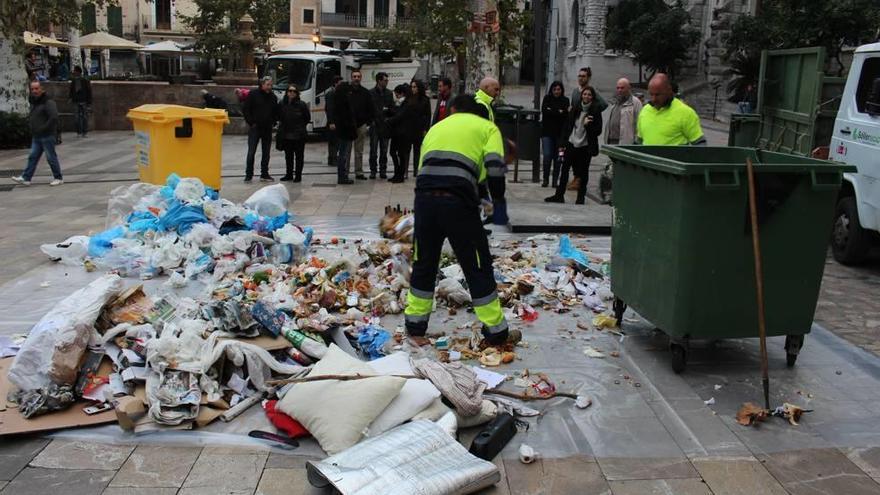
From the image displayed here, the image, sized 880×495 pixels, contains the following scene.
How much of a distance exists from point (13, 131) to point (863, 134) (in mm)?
16486

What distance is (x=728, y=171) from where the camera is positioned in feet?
14.8

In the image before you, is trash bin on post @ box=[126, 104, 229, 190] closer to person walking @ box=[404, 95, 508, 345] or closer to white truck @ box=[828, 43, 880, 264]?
person walking @ box=[404, 95, 508, 345]

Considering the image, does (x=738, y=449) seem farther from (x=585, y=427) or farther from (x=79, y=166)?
(x=79, y=166)

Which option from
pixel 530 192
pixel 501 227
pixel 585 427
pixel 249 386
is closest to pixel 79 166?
pixel 530 192

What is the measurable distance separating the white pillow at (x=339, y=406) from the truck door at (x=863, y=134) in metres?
5.61

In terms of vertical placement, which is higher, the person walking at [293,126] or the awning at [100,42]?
the awning at [100,42]

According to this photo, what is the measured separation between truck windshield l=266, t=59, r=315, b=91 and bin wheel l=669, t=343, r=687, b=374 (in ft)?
53.7

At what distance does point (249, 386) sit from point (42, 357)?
1075 millimetres

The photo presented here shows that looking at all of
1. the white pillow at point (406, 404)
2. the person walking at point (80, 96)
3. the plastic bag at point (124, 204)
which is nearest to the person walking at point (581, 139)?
the plastic bag at point (124, 204)

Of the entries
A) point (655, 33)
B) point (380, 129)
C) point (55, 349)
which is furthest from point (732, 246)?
point (655, 33)

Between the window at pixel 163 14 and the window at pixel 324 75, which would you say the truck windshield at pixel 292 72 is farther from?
the window at pixel 163 14

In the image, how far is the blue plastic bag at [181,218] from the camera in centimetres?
764

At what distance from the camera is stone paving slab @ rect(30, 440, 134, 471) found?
3.69 metres

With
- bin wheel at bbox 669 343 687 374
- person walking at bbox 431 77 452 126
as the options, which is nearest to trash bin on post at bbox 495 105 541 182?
person walking at bbox 431 77 452 126
